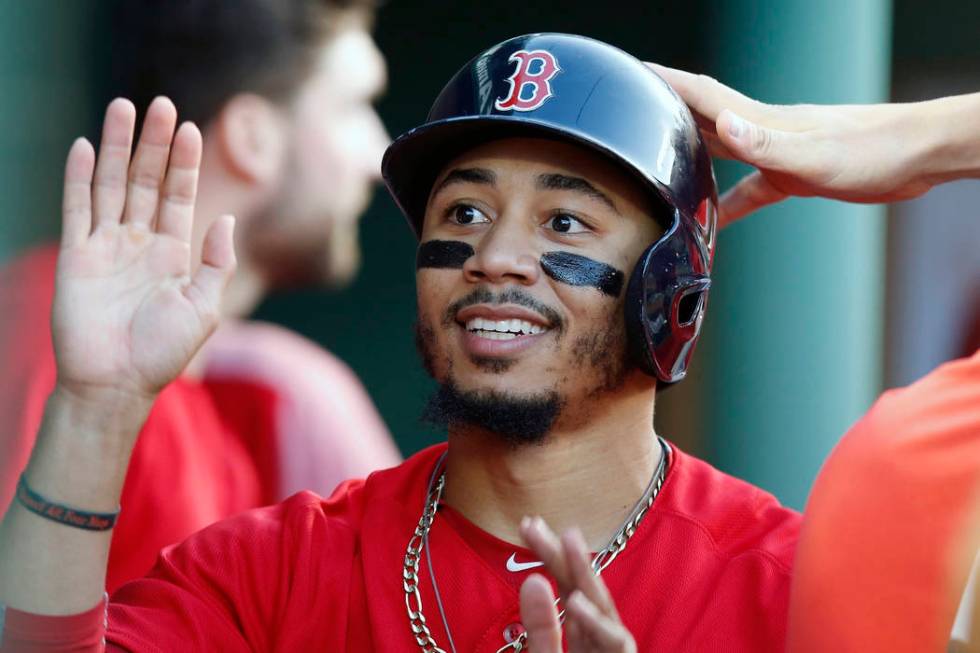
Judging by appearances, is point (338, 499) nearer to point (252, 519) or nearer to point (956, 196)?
point (252, 519)

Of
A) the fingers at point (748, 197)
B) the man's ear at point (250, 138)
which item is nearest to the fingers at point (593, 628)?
the fingers at point (748, 197)

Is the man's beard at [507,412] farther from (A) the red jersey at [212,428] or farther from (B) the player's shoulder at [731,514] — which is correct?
(A) the red jersey at [212,428]

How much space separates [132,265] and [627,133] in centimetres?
93

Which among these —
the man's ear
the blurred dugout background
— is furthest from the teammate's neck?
the man's ear

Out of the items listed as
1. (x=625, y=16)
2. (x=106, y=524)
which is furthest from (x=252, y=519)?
(x=625, y=16)

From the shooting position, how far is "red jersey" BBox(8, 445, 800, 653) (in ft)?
8.68

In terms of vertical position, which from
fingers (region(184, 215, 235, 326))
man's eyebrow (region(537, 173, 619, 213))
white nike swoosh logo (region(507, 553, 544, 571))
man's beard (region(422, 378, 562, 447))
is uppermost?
man's eyebrow (region(537, 173, 619, 213))

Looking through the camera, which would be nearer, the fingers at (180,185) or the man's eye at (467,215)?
the fingers at (180,185)

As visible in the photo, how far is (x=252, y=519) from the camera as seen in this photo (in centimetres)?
294

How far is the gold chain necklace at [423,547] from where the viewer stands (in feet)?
8.87

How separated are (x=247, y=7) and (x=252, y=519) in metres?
2.39

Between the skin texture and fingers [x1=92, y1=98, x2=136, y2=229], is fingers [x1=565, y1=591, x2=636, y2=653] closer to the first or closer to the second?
the skin texture

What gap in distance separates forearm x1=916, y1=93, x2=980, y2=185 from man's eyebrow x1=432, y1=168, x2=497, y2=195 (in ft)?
2.44

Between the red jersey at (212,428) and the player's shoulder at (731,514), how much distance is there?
61.1 inches
